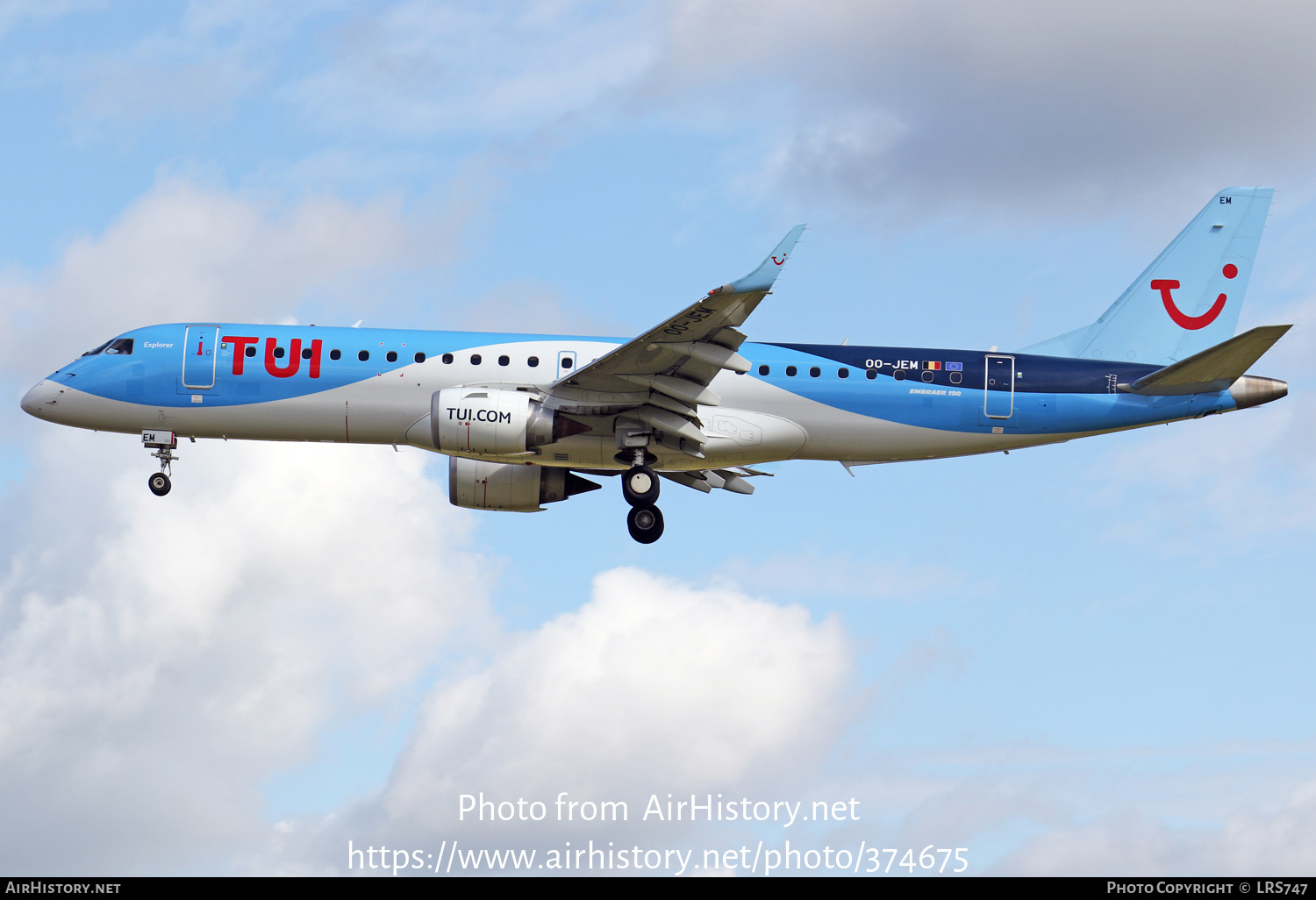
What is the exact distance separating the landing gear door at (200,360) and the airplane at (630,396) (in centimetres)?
3

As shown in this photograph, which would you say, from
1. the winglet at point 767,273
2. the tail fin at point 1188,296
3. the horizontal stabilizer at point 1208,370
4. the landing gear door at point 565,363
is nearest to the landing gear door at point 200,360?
the landing gear door at point 565,363

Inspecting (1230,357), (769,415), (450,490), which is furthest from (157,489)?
(1230,357)

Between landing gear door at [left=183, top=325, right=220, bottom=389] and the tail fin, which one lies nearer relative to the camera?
landing gear door at [left=183, top=325, right=220, bottom=389]

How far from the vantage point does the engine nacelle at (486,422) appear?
3419 centimetres

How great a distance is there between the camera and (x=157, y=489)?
3756 centimetres

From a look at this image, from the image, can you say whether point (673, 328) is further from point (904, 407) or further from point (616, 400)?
point (904, 407)

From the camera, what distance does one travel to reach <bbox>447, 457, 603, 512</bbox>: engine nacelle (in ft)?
130

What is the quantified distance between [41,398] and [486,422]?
39.3ft

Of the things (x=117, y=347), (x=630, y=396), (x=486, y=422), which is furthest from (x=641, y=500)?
(x=117, y=347)

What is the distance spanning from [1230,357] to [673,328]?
1309cm

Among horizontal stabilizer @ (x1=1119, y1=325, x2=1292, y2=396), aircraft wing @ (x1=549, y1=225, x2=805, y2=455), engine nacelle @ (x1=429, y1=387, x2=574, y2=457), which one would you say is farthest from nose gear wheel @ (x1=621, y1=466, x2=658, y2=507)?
horizontal stabilizer @ (x1=1119, y1=325, x2=1292, y2=396)

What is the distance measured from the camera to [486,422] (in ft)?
112

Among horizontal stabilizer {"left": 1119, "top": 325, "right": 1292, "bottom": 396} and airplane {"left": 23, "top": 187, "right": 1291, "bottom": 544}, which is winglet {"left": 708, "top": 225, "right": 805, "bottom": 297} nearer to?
airplane {"left": 23, "top": 187, "right": 1291, "bottom": 544}

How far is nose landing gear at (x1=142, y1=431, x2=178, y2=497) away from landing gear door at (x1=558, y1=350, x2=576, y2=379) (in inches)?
384
